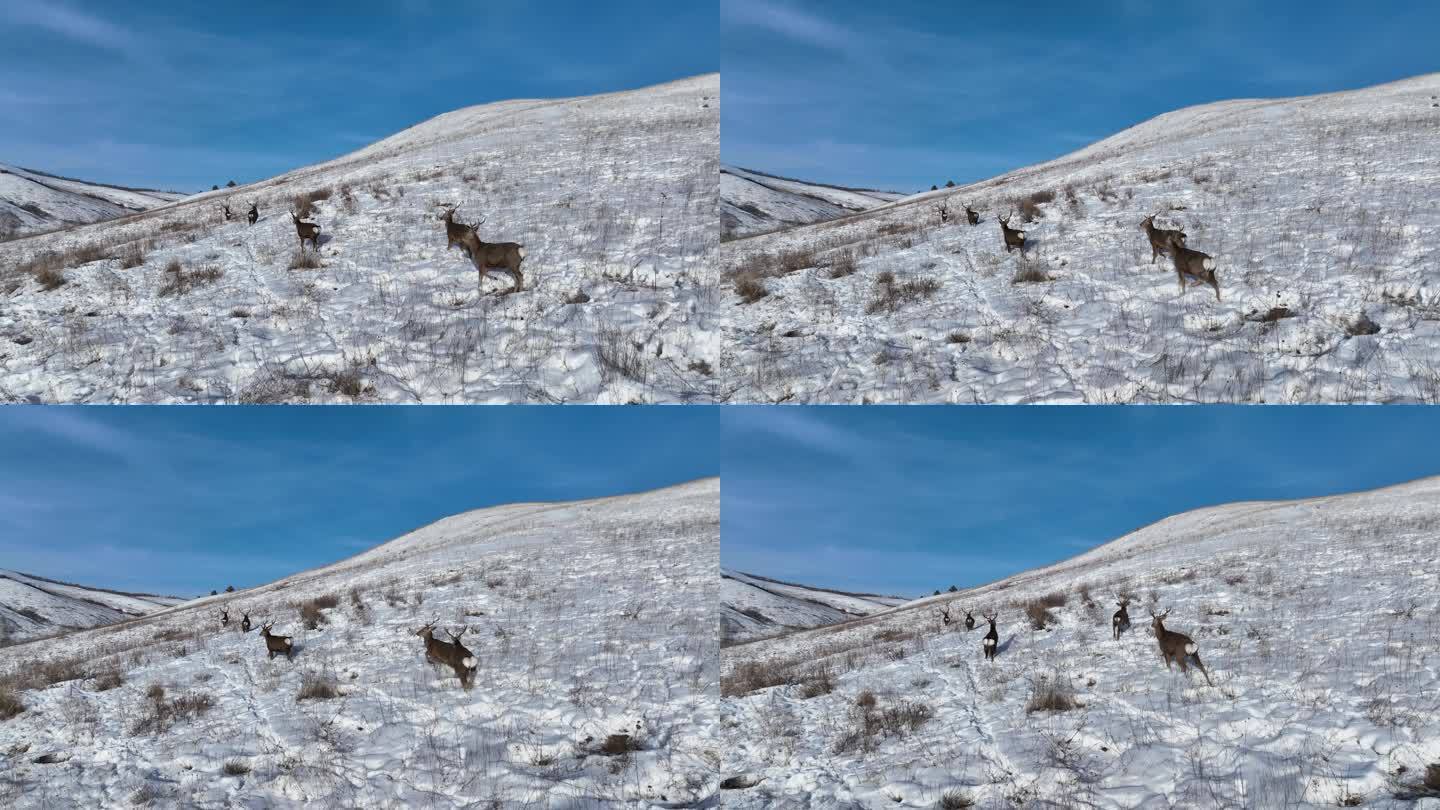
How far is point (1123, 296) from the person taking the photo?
14.2m

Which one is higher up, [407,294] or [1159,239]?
[1159,239]

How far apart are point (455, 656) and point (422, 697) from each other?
625 mm

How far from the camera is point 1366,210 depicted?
54.1 ft

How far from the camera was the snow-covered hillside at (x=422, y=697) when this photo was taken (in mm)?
9602

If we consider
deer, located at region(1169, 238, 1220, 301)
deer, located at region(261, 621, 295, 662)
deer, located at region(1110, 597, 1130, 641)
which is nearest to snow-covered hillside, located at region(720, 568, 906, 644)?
deer, located at region(1110, 597, 1130, 641)

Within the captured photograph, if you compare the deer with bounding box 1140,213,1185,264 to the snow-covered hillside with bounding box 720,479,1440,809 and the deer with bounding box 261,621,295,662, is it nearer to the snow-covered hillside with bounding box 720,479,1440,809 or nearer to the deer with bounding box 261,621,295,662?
the snow-covered hillside with bounding box 720,479,1440,809

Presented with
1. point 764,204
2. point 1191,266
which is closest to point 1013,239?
point 1191,266

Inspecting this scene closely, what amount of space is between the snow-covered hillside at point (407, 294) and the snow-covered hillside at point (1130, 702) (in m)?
4.74

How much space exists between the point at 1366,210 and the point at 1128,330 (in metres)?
7.22

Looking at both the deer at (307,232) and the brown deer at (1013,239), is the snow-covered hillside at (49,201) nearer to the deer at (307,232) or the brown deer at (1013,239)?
the deer at (307,232)

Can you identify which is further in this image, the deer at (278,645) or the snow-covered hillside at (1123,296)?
the deer at (278,645)

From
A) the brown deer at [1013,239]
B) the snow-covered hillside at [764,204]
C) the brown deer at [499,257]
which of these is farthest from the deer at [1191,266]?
the brown deer at [499,257]

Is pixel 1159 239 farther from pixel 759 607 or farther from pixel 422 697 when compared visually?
pixel 422 697

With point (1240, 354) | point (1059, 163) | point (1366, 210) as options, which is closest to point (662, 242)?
point (1240, 354)
